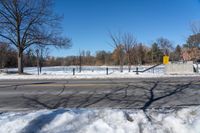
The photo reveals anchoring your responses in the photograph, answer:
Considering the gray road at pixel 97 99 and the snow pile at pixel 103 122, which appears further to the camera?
the gray road at pixel 97 99

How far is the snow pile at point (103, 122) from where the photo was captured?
507cm

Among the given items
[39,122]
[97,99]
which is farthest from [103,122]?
[97,99]

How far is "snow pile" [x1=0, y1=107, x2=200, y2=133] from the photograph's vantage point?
507cm

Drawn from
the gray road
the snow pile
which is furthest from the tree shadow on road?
the gray road

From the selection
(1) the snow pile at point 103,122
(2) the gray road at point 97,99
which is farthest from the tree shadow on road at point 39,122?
(2) the gray road at point 97,99

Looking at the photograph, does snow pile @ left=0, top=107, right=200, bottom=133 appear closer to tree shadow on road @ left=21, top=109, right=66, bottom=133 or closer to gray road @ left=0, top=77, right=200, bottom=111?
tree shadow on road @ left=21, top=109, right=66, bottom=133

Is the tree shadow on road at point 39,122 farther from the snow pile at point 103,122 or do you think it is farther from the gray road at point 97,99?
the gray road at point 97,99

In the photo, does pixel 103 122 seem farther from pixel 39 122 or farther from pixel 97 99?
pixel 97 99

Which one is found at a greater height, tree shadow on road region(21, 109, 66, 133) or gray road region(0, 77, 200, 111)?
tree shadow on road region(21, 109, 66, 133)

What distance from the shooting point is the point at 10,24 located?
29.3 metres

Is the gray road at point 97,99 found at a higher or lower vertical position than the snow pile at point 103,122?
lower

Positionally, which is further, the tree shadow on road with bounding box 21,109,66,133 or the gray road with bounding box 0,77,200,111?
the gray road with bounding box 0,77,200,111

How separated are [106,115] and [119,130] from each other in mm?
721

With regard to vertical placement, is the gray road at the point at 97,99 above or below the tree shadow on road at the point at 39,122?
below
